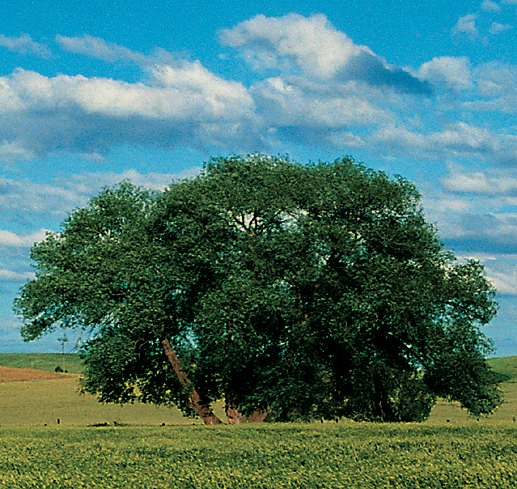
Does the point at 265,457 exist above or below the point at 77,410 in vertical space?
above

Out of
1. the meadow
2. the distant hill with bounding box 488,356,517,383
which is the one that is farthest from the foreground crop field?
the distant hill with bounding box 488,356,517,383

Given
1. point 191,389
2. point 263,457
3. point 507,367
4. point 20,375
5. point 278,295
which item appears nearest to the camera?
point 263,457

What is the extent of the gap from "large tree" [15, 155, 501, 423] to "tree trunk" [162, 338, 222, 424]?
3.4 inches

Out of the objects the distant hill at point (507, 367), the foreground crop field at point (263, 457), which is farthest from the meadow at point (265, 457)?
the distant hill at point (507, 367)

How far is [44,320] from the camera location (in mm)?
38062

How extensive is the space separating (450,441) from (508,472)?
891cm

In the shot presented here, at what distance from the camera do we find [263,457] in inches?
836

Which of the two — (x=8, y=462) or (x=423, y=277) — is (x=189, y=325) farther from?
(x=8, y=462)

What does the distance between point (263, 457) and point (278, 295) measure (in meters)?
12.0

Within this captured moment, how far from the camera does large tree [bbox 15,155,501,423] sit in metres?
33.2

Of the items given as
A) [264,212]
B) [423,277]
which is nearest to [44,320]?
[264,212]

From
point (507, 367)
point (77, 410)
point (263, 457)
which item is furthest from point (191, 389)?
point (507, 367)

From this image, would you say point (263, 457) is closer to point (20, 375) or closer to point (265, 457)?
point (265, 457)

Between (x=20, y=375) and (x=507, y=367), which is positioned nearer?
(x=20, y=375)
